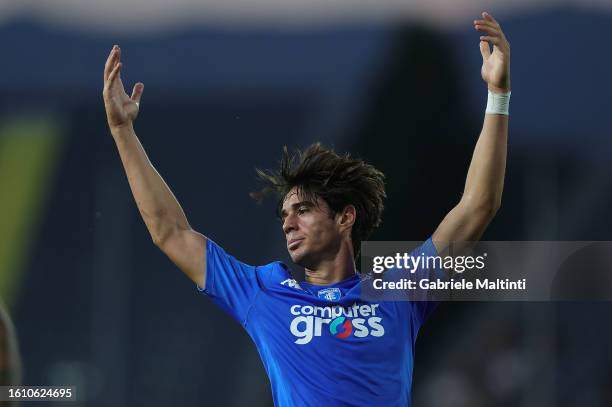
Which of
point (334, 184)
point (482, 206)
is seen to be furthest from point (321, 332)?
point (482, 206)

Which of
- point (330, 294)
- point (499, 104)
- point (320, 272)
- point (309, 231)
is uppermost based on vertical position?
point (499, 104)

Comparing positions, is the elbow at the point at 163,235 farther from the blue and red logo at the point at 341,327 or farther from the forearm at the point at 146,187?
the blue and red logo at the point at 341,327

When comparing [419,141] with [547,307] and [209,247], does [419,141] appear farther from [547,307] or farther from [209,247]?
[209,247]

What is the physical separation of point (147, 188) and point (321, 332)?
88 centimetres

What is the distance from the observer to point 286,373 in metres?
3.96

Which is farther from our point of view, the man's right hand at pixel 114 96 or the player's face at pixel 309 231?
the player's face at pixel 309 231

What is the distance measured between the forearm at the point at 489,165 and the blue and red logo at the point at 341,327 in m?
0.67

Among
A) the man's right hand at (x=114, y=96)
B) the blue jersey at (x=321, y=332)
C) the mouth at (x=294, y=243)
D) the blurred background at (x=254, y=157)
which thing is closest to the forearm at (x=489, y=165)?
the blue jersey at (x=321, y=332)

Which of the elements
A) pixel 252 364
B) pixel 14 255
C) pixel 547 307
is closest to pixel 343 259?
pixel 547 307

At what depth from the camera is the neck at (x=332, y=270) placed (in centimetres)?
423

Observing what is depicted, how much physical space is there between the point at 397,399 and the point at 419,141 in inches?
214

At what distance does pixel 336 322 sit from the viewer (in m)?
4.02

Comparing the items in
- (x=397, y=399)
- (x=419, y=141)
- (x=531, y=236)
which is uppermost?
(x=419, y=141)

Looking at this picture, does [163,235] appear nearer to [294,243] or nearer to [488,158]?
[294,243]
